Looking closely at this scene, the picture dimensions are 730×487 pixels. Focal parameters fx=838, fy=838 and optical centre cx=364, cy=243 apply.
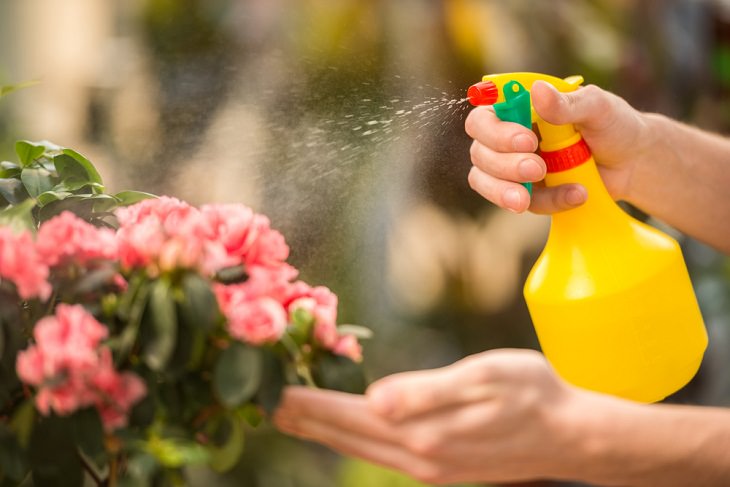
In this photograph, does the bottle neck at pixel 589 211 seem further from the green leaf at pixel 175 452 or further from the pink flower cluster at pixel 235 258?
the green leaf at pixel 175 452

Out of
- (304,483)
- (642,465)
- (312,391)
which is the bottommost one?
(304,483)

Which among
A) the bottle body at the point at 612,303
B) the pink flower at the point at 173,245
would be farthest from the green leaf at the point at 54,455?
the bottle body at the point at 612,303

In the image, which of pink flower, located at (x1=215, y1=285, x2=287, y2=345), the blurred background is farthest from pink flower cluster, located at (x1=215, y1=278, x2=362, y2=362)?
the blurred background

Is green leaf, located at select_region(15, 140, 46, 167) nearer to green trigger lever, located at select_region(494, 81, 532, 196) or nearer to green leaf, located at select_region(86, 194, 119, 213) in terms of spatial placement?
green leaf, located at select_region(86, 194, 119, 213)

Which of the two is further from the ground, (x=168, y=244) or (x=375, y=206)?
(x=168, y=244)

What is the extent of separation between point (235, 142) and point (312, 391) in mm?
729

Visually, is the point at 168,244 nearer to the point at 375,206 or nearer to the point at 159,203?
the point at 159,203

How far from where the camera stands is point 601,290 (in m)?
0.64

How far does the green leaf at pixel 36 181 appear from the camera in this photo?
586mm

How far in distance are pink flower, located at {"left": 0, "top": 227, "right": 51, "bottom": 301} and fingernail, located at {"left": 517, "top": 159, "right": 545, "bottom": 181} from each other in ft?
1.24

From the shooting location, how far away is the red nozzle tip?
2.10 ft

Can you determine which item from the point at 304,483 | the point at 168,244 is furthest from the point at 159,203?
the point at 304,483

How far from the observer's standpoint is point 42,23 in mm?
1237

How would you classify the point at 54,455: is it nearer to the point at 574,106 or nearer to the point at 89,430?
the point at 89,430
